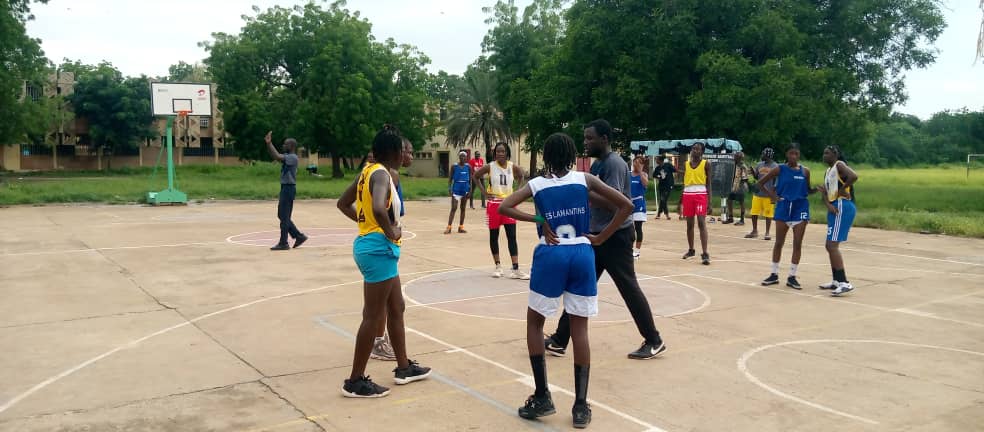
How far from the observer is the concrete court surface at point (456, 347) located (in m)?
5.14

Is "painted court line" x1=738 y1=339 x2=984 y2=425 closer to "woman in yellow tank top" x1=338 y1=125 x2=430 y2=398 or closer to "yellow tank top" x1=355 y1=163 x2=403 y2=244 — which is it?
"woman in yellow tank top" x1=338 y1=125 x2=430 y2=398

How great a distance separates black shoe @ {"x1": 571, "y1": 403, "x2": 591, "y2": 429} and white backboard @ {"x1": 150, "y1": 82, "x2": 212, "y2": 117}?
2467cm

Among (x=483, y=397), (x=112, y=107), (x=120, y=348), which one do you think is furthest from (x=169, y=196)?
(x=112, y=107)

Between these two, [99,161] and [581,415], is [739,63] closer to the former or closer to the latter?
[581,415]

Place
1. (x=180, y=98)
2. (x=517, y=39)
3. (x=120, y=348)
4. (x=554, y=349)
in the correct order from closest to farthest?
(x=554, y=349), (x=120, y=348), (x=180, y=98), (x=517, y=39)

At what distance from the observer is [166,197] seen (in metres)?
25.2

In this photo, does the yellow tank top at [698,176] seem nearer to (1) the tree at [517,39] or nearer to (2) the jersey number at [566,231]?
(2) the jersey number at [566,231]

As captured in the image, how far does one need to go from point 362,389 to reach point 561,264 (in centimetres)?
176

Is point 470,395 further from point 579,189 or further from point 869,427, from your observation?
point 869,427

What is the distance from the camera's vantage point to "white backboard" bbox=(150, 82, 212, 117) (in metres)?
26.0

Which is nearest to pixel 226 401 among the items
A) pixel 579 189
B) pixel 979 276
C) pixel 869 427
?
pixel 579 189

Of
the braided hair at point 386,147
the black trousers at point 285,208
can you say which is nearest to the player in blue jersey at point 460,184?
the black trousers at point 285,208

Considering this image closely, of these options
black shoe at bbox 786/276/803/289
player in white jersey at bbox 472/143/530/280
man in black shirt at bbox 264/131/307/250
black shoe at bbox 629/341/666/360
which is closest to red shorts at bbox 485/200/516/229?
player in white jersey at bbox 472/143/530/280

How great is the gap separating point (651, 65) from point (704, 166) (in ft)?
68.7
